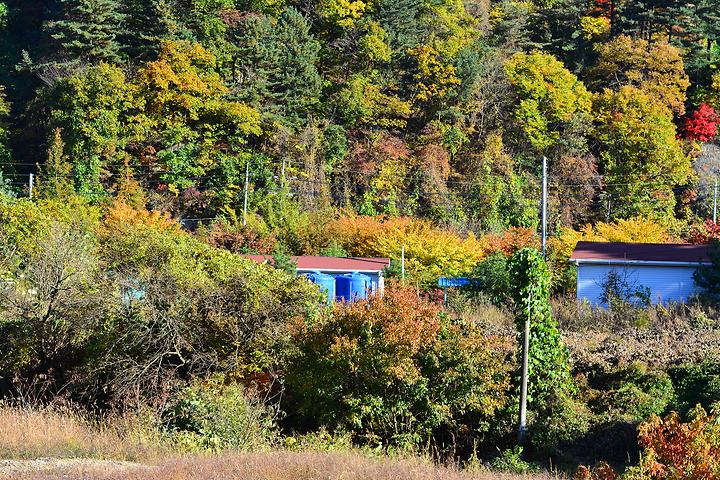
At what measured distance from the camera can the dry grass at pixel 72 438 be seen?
38.8 feet

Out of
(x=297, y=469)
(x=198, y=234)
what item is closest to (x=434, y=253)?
(x=198, y=234)

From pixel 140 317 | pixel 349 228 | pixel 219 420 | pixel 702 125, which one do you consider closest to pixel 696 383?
pixel 219 420

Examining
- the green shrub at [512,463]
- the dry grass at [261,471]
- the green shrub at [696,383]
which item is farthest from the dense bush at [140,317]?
the green shrub at [696,383]

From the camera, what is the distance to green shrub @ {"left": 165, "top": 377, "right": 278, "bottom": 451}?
48.3 feet

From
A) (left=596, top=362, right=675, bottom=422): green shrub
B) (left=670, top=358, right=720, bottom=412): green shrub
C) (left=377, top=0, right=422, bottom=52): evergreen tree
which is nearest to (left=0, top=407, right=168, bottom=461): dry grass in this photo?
(left=596, top=362, right=675, bottom=422): green shrub

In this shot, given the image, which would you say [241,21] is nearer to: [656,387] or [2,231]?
[2,231]

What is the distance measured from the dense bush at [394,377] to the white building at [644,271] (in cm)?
1690

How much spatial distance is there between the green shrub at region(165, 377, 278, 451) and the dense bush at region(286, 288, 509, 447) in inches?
48.6

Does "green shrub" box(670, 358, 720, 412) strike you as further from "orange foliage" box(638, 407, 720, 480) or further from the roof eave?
the roof eave

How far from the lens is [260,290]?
1952 centimetres

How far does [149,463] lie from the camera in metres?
11.3

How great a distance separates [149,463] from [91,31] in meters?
47.7

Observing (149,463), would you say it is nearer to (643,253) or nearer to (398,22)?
(643,253)

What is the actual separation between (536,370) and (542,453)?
186cm
